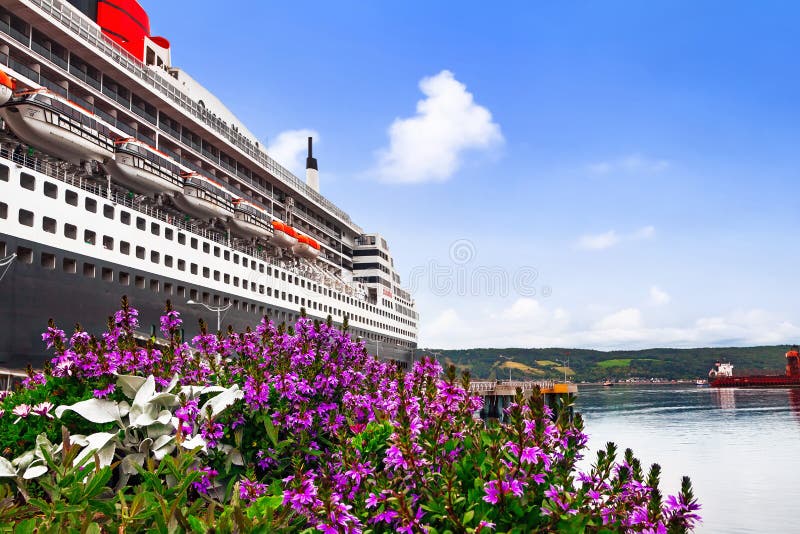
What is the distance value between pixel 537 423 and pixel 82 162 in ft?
112

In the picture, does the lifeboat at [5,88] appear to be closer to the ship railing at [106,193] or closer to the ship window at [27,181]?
the ship railing at [106,193]

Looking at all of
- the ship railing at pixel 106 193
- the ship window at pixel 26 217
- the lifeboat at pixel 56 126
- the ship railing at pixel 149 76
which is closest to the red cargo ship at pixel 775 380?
the ship railing at pixel 149 76

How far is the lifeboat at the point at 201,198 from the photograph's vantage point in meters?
40.4

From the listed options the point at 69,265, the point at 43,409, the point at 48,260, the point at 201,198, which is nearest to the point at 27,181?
the point at 48,260

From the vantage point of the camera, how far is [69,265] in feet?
98.2

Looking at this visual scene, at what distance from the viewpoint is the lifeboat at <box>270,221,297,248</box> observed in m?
52.1

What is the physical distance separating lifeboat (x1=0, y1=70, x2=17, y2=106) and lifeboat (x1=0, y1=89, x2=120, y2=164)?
24 cm

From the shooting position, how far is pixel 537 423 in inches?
200

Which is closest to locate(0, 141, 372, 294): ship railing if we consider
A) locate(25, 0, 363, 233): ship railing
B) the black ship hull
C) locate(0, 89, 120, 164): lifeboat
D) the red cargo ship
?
locate(0, 89, 120, 164): lifeboat

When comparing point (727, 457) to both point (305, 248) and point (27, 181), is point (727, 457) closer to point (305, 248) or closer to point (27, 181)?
point (305, 248)

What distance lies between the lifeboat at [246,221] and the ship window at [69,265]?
1626 cm

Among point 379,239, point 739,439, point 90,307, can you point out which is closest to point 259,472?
point 90,307

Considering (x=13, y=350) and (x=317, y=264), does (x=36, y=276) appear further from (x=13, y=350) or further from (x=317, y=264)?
(x=317, y=264)

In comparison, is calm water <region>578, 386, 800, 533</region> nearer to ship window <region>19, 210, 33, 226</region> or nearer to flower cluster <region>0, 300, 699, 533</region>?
flower cluster <region>0, 300, 699, 533</region>
